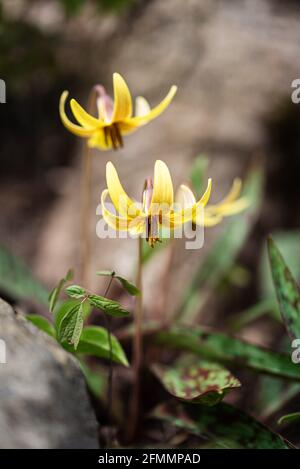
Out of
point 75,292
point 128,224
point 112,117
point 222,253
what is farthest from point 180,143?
point 75,292

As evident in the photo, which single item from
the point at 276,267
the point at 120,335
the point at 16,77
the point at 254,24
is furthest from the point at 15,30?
the point at 276,267

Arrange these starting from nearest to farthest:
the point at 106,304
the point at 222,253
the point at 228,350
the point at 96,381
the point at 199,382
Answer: the point at 106,304
the point at 199,382
the point at 228,350
the point at 96,381
the point at 222,253

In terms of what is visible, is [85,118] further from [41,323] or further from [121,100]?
[41,323]

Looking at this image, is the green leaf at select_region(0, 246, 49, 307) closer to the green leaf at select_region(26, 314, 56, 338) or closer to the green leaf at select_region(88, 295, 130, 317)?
the green leaf at select_region(26, 314, 56, 338)

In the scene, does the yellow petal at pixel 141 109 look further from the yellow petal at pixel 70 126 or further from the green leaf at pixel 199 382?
the green leaf at pixel 199 382

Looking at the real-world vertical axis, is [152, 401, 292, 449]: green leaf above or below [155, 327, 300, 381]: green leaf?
below

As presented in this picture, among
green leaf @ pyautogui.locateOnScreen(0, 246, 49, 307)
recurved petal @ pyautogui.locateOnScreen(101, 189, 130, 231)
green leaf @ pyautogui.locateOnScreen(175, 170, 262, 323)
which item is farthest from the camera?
green leaf @ pyautogui.locateOnScreen(175, 170, 262, 323)

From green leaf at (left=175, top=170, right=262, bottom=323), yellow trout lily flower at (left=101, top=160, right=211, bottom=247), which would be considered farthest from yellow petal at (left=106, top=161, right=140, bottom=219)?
green leaf at (left=175, top=170, right=262, bottom=323)

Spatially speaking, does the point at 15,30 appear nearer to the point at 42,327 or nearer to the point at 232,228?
the point at 232,228
